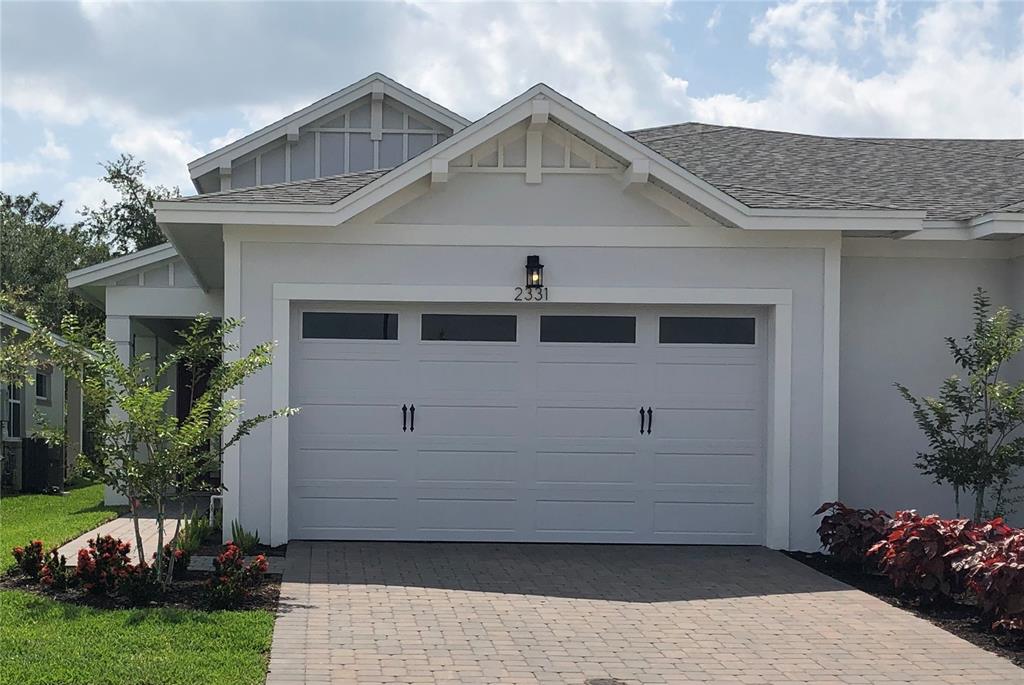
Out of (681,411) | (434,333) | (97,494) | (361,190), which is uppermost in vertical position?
(361,190)

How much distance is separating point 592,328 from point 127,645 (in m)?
6.28

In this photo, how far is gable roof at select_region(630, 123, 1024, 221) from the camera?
12.5 m

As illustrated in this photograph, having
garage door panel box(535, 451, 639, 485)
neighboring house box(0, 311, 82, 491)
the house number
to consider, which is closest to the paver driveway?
Answer: garage door panel box(535, 451, 639, 485)

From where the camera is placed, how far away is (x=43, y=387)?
2377 cm

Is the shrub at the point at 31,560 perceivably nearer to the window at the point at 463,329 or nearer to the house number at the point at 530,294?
the window at the point at 463,329

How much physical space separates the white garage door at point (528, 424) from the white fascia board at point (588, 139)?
1173 millimetres

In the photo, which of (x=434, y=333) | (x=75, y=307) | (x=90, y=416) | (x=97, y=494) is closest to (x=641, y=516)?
(x=434, y=333)

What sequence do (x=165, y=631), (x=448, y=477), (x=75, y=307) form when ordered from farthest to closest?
(x=75, y=307) → (x=448, y=477) → (x=165, y=631)

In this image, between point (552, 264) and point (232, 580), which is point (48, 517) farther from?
point (552, 264)

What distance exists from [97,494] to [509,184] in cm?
1039

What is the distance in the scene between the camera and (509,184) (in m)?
11.9

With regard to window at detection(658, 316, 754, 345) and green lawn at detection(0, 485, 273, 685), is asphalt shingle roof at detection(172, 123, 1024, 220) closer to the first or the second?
window at detection(658, 316, 754, 345)

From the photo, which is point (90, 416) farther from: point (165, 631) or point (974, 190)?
point (974, 190)

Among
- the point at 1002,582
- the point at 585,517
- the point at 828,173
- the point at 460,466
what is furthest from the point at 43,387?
the point at 1002,582
